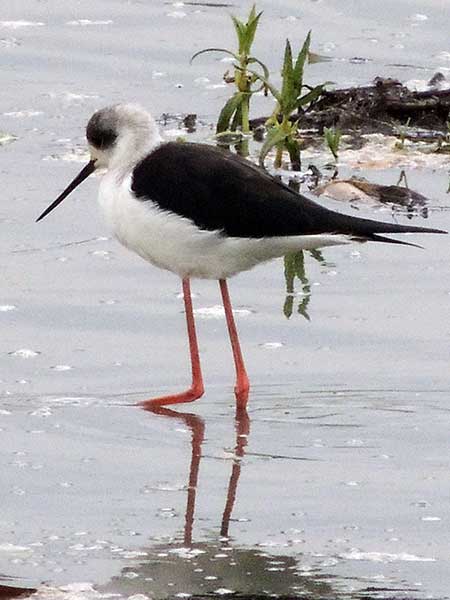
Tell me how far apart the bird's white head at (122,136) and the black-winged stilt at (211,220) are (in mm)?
114

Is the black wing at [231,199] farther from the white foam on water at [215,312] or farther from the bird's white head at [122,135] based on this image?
the white foam on water at [215,312]

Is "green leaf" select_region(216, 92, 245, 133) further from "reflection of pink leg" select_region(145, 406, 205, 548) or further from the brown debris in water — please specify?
"reflection of pink leg" select_region(145, 406, 205, 548)

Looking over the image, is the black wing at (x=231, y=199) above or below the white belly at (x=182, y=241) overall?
above

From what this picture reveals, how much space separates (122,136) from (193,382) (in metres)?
0.99

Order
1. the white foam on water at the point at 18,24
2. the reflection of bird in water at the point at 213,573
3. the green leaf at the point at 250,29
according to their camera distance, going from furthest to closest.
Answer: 1. the white foam on water at the point at 18,24
2. the green leaf at the point at 250,29
3. the reflection of bird in water at the point at 213,573

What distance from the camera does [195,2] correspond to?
38.6ft

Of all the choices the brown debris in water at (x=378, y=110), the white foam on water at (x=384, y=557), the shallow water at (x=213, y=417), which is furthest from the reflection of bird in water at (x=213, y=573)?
the brown debris in water at (x=378, y=110)

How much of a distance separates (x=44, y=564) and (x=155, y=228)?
1802 millimetres

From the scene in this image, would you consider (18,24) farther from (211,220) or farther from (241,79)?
(211,220)

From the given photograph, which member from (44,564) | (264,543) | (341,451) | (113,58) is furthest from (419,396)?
(113,58)

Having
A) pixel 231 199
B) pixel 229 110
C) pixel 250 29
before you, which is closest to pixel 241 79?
pixel 229 110

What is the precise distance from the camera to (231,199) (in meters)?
6.26

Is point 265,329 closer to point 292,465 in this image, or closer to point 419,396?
point 419,396

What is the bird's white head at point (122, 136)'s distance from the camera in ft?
21.4
